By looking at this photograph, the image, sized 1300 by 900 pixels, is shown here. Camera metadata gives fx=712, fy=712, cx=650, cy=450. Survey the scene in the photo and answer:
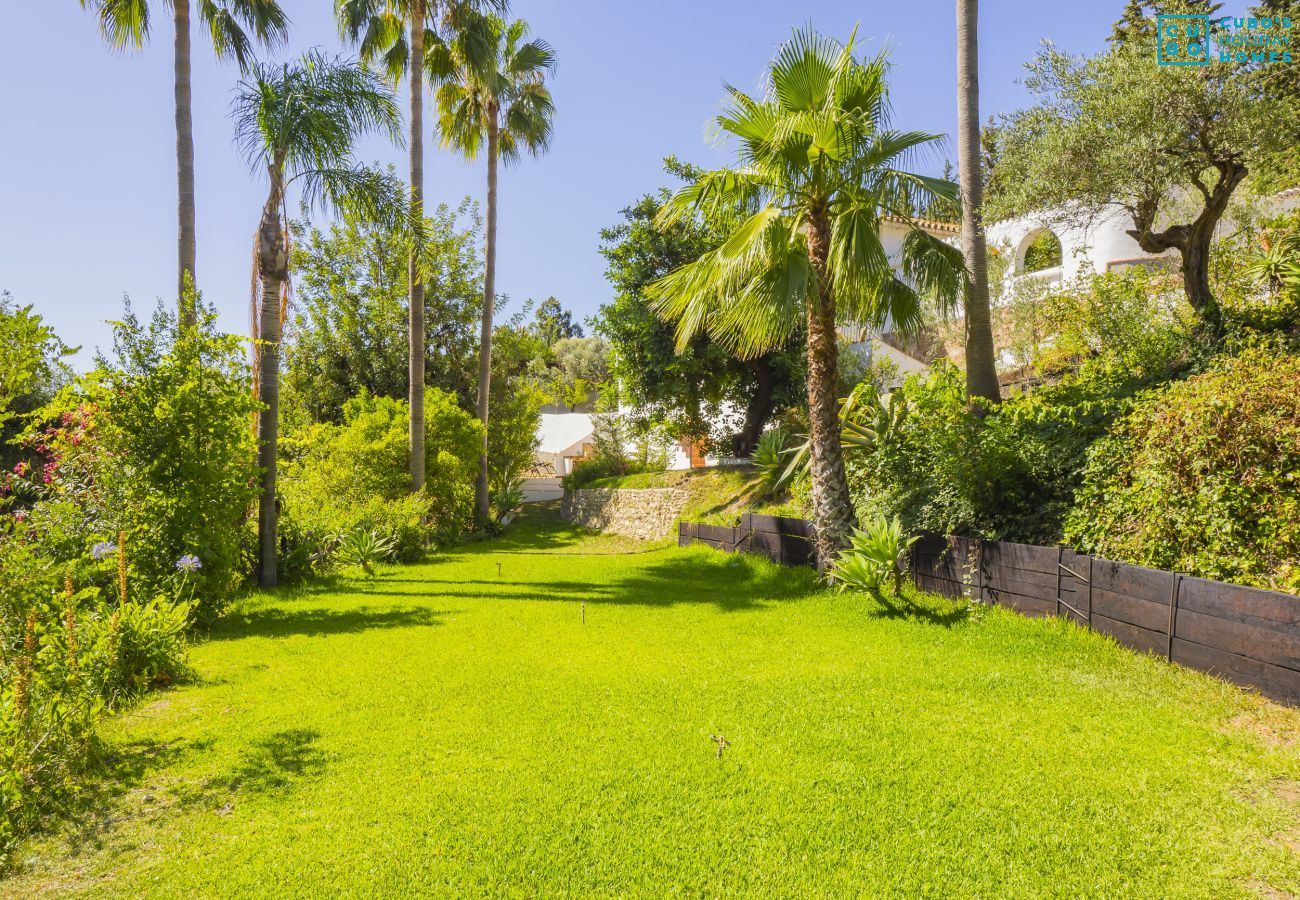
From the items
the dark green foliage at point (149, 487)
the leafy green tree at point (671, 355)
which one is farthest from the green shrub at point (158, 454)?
the leafy green tree at point (671, 355)

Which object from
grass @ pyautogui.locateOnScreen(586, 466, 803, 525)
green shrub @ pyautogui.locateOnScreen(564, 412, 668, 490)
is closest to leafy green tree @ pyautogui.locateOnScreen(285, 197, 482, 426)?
green shrub @ pyautogui.locateOnScreen(564, 412, 668, 490)

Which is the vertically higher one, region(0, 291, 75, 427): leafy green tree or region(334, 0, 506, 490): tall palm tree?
region(334, 0, 506, 490): tall palm tree

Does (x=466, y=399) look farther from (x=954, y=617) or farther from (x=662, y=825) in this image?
(x=662, y=825)

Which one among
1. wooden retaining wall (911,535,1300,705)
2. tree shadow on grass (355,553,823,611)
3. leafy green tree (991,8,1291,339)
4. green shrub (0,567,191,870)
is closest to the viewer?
green shrub (0,567,191,870)

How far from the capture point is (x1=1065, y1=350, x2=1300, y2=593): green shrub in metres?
5.18

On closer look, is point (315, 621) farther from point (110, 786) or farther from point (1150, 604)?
point (1150, 604)

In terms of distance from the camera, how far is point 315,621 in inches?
328

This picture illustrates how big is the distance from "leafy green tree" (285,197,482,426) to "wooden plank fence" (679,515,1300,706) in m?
18.6

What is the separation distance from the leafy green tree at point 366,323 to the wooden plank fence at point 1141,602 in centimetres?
1861

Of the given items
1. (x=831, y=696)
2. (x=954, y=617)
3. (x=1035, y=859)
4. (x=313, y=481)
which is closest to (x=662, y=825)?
(x=1035, y=859)

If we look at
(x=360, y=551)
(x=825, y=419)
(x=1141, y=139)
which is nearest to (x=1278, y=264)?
(x=1141, y=139)

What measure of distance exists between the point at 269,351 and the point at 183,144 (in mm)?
3766

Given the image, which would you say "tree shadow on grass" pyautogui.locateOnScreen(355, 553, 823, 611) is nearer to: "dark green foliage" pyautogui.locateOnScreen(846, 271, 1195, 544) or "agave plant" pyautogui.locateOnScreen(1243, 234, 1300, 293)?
"dark green foliage" pyautogui.locateOnScreen(846, 271, 1195, 544)

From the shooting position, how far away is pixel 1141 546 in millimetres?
5914
